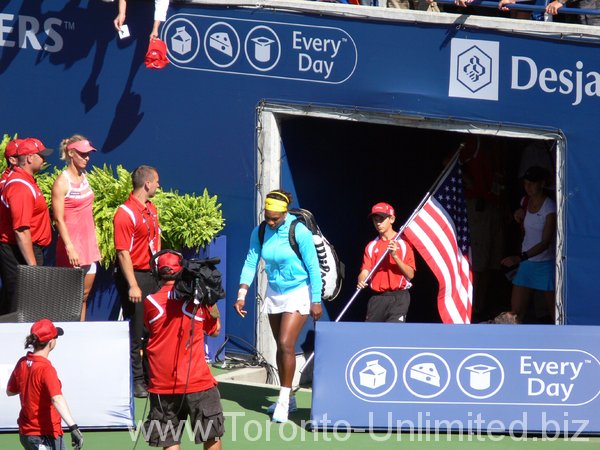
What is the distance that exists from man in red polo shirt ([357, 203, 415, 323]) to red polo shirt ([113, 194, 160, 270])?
6.95ft

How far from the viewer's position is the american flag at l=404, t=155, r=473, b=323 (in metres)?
12.0

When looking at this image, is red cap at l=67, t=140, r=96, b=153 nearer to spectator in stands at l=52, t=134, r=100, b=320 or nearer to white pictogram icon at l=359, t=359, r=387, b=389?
spectator in stands at l=52, t=134, r=100, b=320

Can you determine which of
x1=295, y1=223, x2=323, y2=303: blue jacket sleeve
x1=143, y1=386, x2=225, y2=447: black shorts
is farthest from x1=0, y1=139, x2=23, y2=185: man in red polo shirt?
x1=143, y1=386, x2=225, y2=447: black shorts

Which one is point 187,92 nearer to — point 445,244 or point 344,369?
point 445,244

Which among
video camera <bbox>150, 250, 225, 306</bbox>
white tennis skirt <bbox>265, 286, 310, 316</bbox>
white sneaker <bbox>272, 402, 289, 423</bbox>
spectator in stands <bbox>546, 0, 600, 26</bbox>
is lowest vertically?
white sneaker <bbox>272, 402, 289, 423</bbox>

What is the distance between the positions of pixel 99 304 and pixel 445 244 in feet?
12.3

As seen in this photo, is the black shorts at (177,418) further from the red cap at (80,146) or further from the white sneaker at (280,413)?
the red cap at (80,146)

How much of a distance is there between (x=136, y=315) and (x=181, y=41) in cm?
332

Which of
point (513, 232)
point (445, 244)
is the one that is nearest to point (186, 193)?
point (445, 244)

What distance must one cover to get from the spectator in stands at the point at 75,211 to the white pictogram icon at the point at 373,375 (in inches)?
114

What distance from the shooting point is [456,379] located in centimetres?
938

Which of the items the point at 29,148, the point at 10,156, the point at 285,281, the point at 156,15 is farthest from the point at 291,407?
the point at 156,15

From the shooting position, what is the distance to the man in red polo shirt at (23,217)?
10508 mm

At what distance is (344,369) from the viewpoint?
30.6ft
